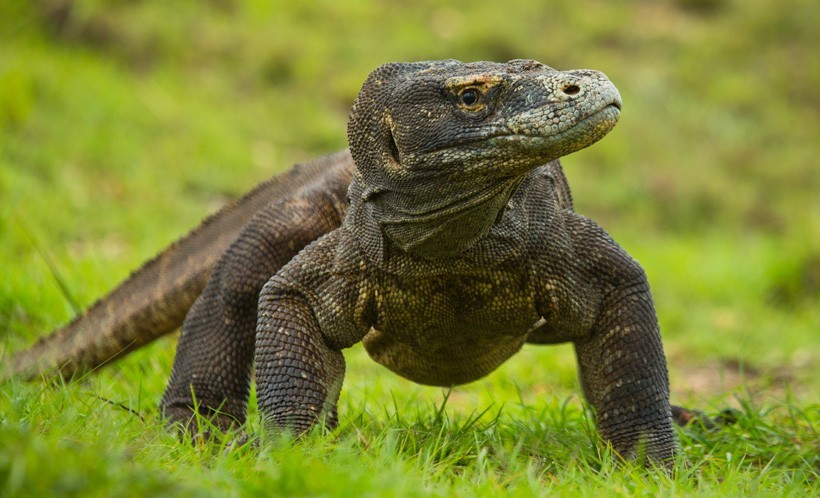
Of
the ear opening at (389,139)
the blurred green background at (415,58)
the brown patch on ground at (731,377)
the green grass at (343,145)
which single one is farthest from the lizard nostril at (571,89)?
the brown patch on ground at (731,377)

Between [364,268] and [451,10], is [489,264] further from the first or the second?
[451,10]

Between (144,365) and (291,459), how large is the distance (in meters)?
2.62

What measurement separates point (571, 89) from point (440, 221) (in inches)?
22.1

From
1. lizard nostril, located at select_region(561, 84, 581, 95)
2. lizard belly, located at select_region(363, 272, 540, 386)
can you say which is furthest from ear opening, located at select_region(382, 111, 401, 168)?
lizard nostril, located at select_region(561, 84, 581, 95)

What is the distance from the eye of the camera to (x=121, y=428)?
3.48 metres

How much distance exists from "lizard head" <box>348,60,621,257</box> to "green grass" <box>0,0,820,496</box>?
0.76 m

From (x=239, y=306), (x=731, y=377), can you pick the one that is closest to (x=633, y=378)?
(x=239, y=306)

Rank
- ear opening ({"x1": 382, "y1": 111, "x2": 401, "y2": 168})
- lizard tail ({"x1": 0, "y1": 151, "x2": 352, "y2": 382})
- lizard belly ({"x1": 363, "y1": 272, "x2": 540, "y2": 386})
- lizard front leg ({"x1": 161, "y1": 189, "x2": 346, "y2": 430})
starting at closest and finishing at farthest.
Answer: ear opening ({"x1": 382, "y1": 111, "x2": 401, "y2": 168}) < lizard belly ({"x1": 363, "y1": 272, "x2": 540, "y2": 386}) < lizard front leg ({"x1": 161, "y1": 189, "x2": 346, "y2": 430}) < lizard tail ({"x1": 0, "y1": 151, "x2": 352, "y2": 382})

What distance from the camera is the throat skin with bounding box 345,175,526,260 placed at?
3.28 meters

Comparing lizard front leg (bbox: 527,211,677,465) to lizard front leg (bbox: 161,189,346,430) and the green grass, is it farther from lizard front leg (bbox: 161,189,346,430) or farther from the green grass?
lizard front leg (bbox: 161,189,346,430)

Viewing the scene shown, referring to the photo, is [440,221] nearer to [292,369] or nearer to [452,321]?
[452,321]

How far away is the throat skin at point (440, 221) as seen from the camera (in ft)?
10.8

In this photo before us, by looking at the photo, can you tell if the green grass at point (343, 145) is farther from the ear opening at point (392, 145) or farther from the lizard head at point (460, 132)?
the ear opening at point (392, 145)

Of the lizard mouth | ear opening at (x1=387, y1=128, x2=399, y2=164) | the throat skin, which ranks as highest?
the lizard mouth
